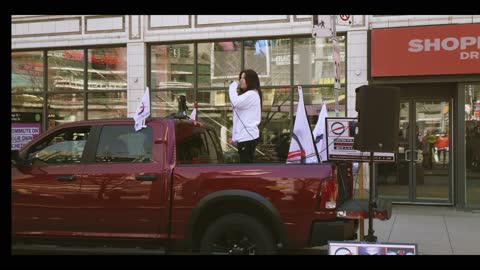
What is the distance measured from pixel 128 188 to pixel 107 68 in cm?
832

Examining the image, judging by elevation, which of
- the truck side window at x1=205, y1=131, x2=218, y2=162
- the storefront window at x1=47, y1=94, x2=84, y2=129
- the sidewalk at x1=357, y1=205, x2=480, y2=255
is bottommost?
the sidewalk at x1=357, y1=205, x2=480, y2=255

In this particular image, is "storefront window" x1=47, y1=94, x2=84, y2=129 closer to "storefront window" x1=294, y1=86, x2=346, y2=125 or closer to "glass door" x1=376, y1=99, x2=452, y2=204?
"storefront window" x1=294, y1=86, x2=346, y2=125

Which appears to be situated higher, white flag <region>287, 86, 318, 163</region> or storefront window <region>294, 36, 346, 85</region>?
storefront window <region>294, 36, 346, 85</region>

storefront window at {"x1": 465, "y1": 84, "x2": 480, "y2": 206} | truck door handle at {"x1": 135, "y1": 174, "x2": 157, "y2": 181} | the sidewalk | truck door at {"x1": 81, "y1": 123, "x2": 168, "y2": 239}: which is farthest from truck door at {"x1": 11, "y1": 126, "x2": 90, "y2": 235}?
storefront window at {"x1": 465, "y1": 84, "x2": 480, "y2": 206}

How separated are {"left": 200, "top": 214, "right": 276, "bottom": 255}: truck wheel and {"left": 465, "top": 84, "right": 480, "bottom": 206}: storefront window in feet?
22.0

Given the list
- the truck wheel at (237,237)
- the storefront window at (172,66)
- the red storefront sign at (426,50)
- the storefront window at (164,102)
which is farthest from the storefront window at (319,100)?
the truck wheel at (237,237)

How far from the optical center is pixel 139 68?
1312 cm

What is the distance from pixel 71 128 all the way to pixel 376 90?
3.62 m

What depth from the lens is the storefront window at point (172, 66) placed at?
13008 mm

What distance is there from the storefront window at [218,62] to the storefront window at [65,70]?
3292 mm

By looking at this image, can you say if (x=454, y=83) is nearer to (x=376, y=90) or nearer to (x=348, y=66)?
(x=348, y=66)

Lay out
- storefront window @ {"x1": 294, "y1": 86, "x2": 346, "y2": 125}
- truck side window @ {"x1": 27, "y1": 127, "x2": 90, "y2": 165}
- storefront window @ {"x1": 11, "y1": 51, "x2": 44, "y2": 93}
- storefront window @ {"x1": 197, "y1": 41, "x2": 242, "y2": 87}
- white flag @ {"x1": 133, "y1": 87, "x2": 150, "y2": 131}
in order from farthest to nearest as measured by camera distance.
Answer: storefront window @ {"x1": 11, "y1": 51, "x2": 44, "y2": 93} < storefront window @ {"x1": 197, "y1": 41, "x2": 242, "y2": 87} < storefront window @ {"x1": 294, "y1": 86, "x2": 346, "y2": 125} < truck side window @ {"x1": 27, "y1": 127, "x2": 90, "y2": 165} < white flag @ {"x1": 133, "y1": 87, "x2": 150, "y2": 131}

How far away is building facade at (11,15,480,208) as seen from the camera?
10812mm
